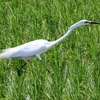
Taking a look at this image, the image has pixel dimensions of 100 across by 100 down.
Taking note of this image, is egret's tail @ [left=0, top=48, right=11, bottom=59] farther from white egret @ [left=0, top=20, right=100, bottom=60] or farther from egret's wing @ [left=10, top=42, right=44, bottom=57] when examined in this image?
egret's wing @ [left=10, top=42, right=44, bottom=57]

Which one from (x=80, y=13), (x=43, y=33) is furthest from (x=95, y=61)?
(x=80, y=13)

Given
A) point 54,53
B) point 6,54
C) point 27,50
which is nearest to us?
point 54,53

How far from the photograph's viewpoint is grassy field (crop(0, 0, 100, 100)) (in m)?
4.03

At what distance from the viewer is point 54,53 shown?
492cm

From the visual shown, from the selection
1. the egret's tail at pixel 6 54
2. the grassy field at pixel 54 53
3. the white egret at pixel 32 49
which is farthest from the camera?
the white egret at pixel 32 49

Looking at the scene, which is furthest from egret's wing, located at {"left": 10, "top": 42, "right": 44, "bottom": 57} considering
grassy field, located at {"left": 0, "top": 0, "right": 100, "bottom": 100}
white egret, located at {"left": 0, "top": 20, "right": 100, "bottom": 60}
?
grassy field, located at {"left": 0, "top": 0, "right": 100, "bottom": 100}

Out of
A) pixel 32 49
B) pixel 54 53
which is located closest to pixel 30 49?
pixel 32 49

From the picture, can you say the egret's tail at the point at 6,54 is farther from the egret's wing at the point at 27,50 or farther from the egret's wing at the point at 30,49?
the egret's wing at the point at 30,49

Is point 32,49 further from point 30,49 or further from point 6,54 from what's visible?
point 6,54

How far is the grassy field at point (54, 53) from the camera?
4031 millimetres

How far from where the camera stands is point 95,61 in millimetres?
4707

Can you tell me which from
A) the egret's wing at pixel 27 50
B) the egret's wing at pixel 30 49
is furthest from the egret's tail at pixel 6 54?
the egret's wing at pixel 30 49

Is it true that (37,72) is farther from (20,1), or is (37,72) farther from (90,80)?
(20,1)

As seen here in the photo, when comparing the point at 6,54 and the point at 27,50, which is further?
the point at 27,50
